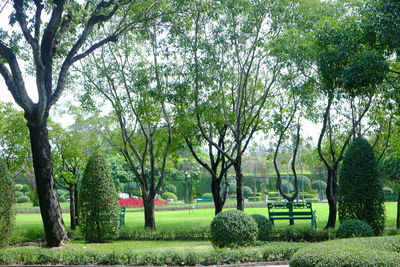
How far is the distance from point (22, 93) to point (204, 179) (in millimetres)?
35271

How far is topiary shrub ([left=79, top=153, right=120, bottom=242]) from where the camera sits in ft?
50.4

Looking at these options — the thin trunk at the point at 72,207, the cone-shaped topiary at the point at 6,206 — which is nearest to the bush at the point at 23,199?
the thin trunk at the point at 72,207

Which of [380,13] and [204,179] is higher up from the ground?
[380,13]

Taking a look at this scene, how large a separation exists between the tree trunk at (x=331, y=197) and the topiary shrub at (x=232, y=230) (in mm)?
6706

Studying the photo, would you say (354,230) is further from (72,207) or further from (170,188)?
(170,188)

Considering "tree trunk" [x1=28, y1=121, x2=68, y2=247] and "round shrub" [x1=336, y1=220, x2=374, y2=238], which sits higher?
"tree trunk" [x1=28, y1=121, x2=68, y2=247]

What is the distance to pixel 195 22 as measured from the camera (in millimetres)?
16516

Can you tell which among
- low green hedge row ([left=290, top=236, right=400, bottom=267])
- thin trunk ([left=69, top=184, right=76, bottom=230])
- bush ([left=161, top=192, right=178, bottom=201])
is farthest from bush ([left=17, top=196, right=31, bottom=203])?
low green hedge row ([left=290, top=236, right=400, bottom=267])

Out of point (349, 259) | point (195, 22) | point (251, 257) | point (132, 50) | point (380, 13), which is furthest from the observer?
point (132, 50)

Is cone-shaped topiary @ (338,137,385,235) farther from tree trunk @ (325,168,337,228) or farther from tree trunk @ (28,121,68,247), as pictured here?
tree trunk @ (28,121,68,247)

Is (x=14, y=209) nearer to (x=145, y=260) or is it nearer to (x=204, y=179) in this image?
(x=145, y=260)

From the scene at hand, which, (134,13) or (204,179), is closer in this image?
(134,13)

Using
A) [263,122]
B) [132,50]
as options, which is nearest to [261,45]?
[263,122]

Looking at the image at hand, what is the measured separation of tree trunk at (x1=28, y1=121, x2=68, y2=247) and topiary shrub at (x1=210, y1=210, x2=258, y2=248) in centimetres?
456
